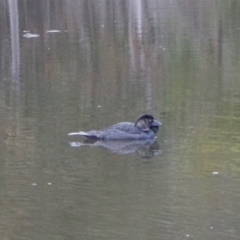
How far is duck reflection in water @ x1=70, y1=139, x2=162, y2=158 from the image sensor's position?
11.0 m

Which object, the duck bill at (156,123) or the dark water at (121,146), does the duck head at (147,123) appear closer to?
the duck bill at (156,123)

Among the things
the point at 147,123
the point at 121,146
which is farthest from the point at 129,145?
the point at 147,123

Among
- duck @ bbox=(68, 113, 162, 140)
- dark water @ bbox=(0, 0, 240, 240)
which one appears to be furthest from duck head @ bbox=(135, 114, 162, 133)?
dark water @ bbox=(0, 0, 240, 240)

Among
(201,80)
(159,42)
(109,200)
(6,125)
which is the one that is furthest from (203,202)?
(159,42)

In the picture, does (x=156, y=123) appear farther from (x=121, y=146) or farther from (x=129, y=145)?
(x=121, y=146)

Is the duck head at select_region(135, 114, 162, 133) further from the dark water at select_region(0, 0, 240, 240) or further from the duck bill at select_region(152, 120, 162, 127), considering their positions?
the dark water at select_region(0, 0, 240, 240)

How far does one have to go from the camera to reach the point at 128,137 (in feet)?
38.0

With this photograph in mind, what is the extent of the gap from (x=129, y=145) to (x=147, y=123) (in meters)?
0.40

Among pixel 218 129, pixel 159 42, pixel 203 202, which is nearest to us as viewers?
pixel 203 202

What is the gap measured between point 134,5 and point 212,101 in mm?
20404

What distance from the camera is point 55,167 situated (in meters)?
10.1

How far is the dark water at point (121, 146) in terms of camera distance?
Answer: 8227mm

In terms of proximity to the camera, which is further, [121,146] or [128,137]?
[128,137]

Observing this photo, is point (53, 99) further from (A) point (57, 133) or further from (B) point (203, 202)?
(B) point (203, 202)
